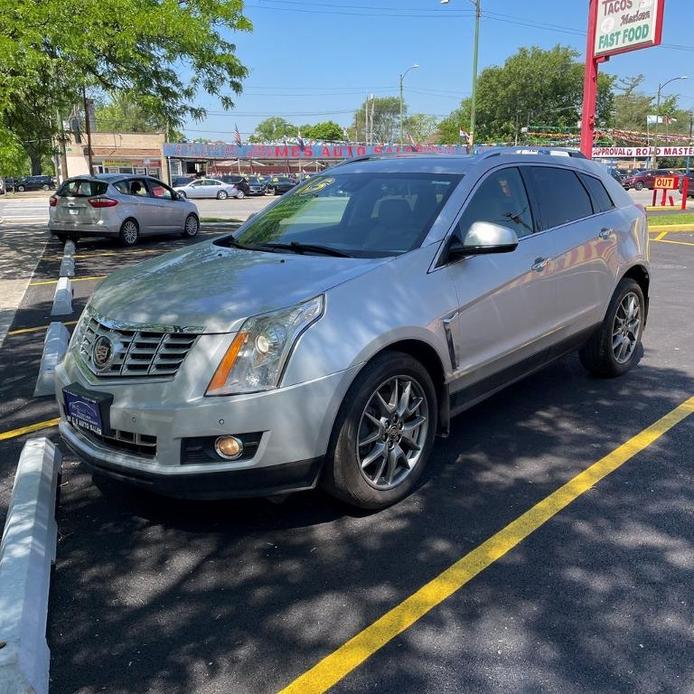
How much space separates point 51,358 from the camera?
5715 millimetres

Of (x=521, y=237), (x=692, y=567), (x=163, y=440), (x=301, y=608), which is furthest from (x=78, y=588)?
(x=521, y=237)

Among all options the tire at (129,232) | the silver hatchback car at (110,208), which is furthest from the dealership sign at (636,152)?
the tire at (129,232)

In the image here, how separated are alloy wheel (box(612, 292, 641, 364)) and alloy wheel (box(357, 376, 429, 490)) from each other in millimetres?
2467

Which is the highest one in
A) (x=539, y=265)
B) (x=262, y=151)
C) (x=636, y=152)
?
(x=262, y=151)

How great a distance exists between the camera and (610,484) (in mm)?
3729

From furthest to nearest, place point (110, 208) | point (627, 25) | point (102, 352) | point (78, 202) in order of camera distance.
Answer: point (627, 25) < point (78, 202) < point (110, 208) < point (102, 352)

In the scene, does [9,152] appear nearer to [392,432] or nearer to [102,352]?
[102,352]

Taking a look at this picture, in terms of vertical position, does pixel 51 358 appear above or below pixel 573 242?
below

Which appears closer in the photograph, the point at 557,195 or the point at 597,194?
the point at 557,195

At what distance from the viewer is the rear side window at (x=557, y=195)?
15.1ft

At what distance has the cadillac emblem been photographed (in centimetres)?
314

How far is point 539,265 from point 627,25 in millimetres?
15431

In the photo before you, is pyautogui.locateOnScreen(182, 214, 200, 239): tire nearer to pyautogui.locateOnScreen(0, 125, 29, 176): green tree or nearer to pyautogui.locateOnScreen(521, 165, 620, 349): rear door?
pyautogui.locateOnScreen(0, 125, 29, 176): green tree

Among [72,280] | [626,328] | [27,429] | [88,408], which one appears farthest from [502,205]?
[72,280]
